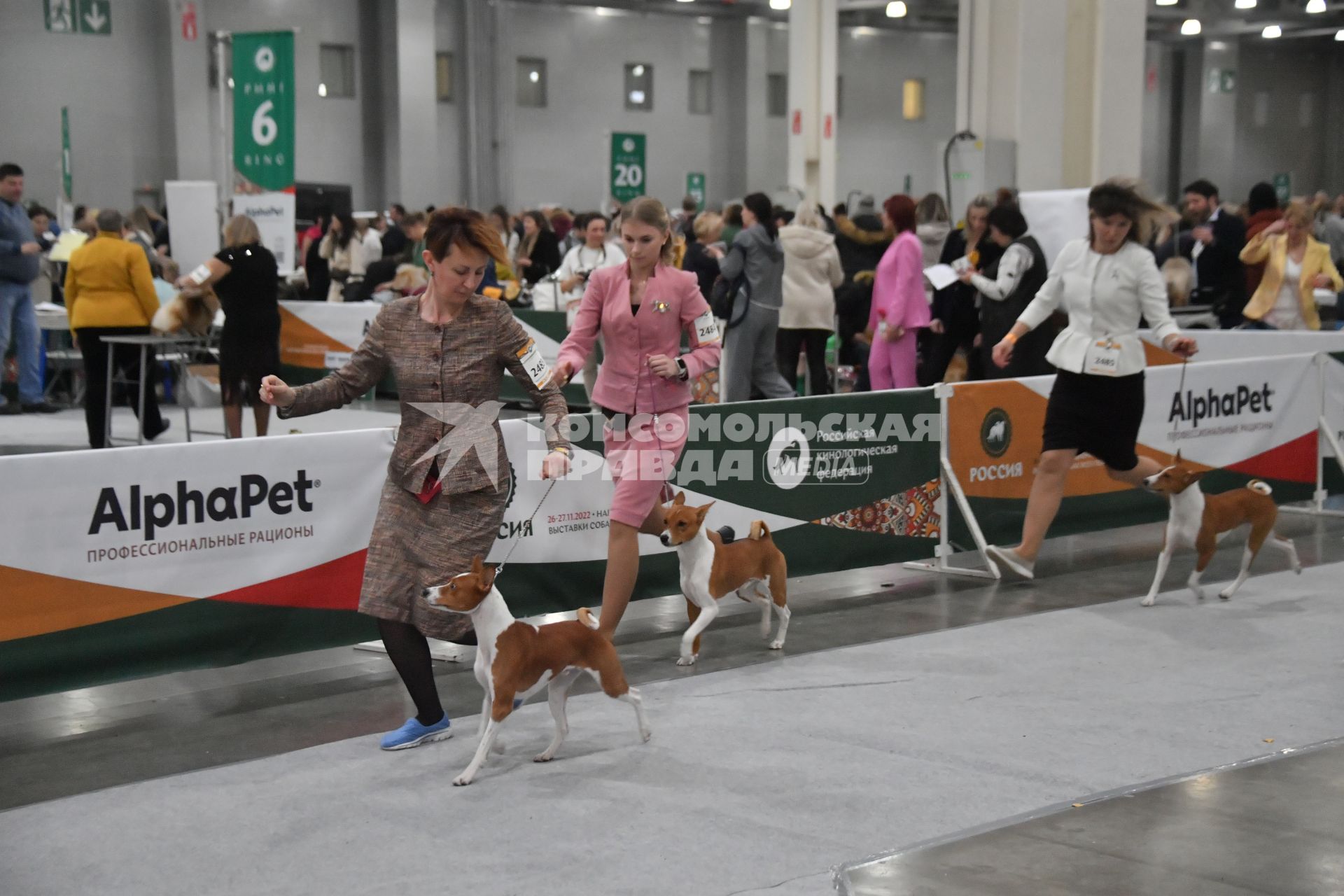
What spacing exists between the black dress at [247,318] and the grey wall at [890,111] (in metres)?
26.0

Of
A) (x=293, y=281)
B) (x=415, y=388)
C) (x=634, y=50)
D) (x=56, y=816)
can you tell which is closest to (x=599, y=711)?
(x=415, y=388)

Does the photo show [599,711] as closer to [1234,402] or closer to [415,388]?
[415,388]

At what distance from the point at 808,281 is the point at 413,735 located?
644 centimetres

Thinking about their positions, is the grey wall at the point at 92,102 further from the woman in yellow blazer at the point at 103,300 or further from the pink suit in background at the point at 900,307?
the pink suit in background at the point at 900,307

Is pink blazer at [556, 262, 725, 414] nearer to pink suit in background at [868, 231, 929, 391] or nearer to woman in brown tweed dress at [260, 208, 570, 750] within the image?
woman in brown tweed dress at [260, 208, 570, 750]

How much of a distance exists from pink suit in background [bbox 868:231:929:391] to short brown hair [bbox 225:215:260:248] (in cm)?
406

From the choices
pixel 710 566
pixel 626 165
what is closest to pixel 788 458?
pixel 710 566

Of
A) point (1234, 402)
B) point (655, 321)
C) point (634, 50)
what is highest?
point (634, 50)

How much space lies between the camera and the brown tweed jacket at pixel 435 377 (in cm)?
403

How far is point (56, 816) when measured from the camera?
3.69 m

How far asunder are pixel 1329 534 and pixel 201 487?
5791mm

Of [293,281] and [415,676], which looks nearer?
[415,676]

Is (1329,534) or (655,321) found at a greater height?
(655,321)

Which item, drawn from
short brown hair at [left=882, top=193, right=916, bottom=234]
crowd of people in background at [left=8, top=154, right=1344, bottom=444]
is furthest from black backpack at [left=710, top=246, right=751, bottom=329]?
short brown hair at [left=882, top=193, right=916, bottom=234]
